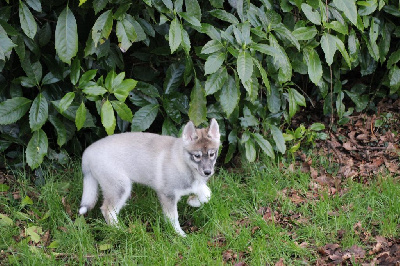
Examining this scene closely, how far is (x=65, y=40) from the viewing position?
4.95 metres

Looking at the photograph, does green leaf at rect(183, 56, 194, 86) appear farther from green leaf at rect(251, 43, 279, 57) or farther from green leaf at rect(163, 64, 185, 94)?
green leaf at rect(251, 43, 279, 57)

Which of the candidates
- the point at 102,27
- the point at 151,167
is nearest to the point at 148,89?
the point at 151,167

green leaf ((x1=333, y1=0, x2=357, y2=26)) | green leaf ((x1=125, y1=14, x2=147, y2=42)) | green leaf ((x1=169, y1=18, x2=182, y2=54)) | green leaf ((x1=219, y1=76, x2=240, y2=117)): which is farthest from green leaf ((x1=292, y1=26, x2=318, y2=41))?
green leaf ((x1=125, y1=14, x2=147, y2=42))

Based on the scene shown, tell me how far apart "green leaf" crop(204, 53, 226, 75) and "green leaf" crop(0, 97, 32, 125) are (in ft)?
6.27

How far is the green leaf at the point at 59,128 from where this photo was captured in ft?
18.7

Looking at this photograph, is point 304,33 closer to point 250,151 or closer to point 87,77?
point 250,151

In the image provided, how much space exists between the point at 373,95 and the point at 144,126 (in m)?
3.52

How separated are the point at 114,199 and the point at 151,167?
482 millimetres

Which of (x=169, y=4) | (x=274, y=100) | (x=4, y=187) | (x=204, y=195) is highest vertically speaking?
(x=169, y=4)

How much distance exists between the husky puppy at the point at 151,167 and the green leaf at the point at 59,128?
50 cm

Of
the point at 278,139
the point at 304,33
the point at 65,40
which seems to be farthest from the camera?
the point at 278,139

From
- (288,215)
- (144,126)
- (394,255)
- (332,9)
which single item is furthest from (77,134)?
(394,255)

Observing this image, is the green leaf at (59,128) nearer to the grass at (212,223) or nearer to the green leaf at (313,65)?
the grass at (212,223)

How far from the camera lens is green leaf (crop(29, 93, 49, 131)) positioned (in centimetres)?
540
